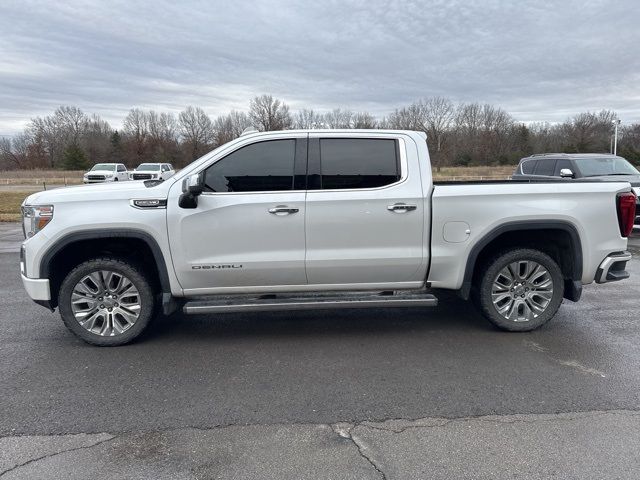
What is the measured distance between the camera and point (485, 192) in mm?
4555

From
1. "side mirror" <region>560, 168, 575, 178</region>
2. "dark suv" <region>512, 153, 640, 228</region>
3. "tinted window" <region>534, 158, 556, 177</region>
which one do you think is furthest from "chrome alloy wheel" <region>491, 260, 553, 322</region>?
"tinted window" <region>534, 158, 556, 177</region>

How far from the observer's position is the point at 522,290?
4781 mm

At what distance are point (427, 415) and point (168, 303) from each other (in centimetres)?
261

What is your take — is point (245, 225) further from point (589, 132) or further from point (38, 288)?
point (589, 132)

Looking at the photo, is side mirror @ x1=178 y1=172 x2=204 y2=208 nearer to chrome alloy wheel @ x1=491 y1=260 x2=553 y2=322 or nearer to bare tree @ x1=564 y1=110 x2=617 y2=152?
chrome alloy wheel @ x1=491 y1=260 x2=553 y2=322

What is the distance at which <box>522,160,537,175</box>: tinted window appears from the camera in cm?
1306

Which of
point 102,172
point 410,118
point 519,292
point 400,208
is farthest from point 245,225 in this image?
point 410,118

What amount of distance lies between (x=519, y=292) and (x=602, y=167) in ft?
29.3

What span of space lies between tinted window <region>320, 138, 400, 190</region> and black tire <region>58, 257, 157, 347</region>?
203 cm

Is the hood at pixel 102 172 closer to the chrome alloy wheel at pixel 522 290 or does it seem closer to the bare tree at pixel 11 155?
the chrome alloy wheel at pixel 522 290

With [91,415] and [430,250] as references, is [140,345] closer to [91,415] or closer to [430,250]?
[91,415]

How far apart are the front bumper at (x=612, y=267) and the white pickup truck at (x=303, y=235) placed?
1cm

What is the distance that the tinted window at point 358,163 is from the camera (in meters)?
4.52

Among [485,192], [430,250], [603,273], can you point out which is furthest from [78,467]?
[603,273]
